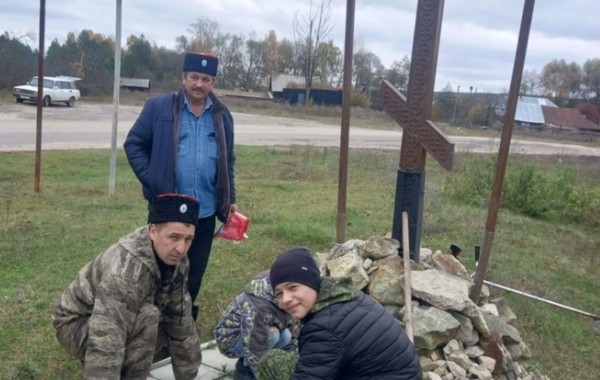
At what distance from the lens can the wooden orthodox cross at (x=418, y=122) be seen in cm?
486

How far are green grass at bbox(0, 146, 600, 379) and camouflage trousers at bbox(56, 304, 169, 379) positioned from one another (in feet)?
2.16

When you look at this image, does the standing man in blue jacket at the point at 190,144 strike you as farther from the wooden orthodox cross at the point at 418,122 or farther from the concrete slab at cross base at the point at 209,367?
the wooden orthodox cross at the point at 418,122

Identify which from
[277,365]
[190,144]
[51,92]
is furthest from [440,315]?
[51,92]

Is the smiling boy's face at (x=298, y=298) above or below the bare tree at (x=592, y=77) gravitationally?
below

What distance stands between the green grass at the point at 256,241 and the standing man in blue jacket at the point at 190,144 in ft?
3.56

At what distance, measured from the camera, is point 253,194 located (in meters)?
9.99

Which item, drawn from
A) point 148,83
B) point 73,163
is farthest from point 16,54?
point 73,163

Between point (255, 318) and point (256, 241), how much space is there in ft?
11.7

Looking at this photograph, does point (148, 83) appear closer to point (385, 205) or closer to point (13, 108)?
point (13, 108)

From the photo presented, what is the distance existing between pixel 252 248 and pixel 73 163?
633cm

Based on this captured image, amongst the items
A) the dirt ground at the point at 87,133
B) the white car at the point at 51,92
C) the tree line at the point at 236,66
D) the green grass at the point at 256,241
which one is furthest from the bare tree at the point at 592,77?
the green grass at the point at 256,241

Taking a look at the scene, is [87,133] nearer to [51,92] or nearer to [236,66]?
[51,92]

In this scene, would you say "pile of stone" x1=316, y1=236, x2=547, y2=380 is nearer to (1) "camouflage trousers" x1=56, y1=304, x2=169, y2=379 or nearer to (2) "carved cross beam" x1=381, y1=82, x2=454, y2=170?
(2) "carved cross beam" x1=381, y1=82, x2=454, y2=170

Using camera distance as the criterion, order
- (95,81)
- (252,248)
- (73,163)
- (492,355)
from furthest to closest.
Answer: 1. (95,81)
2. (73,163)
3. (252,248)
4. (492,355)
